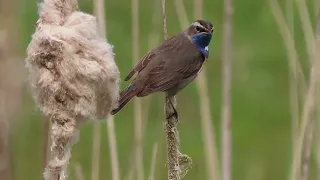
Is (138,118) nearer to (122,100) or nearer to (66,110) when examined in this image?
(122,100)

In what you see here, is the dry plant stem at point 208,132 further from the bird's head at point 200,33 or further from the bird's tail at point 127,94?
the bird's head at point 200,33

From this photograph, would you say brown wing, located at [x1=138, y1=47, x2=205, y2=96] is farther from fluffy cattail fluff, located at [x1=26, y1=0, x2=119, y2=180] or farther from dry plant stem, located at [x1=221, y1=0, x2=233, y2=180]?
fluffy cattail fluff, located at [x1=26, y1=0, x2=119, y2=180]

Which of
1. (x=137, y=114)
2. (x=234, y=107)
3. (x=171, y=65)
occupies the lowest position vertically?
(x=234, y=107)

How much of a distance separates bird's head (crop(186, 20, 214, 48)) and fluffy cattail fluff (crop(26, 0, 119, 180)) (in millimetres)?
1030

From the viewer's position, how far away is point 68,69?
3.38 feet

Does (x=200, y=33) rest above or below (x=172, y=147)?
above

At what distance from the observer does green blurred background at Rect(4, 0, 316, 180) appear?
12.8 feet

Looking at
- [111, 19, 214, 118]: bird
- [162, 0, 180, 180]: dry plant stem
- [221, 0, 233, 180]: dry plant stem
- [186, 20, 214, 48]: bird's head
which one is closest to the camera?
[162, 0, 180, 180]: dry plant stem

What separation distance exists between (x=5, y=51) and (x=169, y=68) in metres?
0.63

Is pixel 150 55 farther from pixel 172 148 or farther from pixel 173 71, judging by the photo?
pixel 172 148

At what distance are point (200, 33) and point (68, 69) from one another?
113cm

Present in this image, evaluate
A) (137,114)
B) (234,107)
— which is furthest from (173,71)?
(234,107)

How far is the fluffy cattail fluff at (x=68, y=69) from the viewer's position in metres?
1.03

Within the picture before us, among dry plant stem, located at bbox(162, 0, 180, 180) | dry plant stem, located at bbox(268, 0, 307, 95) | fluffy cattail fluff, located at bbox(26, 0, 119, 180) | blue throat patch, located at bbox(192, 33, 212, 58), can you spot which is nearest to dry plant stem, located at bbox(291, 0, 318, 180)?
dry plant stem, located at bbox(268, 0, 307, 95)
